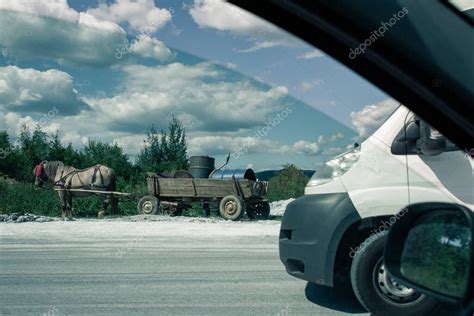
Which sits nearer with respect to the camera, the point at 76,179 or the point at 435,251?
the point at 435,251

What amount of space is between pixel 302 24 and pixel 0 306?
15.9ft

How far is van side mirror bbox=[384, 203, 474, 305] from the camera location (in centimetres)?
131

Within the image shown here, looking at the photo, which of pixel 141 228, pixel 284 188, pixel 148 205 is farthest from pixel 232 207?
pixel 284 188

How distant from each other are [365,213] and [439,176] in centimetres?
71

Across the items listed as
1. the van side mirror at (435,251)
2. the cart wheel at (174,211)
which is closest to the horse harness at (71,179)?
the cart wheel at (174,211)

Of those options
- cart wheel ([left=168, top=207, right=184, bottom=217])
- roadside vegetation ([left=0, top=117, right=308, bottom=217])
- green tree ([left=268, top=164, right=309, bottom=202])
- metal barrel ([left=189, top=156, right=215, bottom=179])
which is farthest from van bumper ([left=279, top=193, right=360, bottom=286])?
green tree ([left=268, top=164, right=309, bottom=202])

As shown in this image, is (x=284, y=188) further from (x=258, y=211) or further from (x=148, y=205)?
(x=148, y=205)

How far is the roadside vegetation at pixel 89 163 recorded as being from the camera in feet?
69.1

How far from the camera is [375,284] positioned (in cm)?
444

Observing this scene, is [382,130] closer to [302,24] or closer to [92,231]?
[302,24]

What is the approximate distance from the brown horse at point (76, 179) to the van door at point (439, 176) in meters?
16.8

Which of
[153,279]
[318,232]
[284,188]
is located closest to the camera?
[318,232]

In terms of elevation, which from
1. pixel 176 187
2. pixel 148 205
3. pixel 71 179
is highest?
pixel 71 179

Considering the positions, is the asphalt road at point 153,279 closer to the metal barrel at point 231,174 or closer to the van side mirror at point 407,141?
the van side mirror at point 407,141
